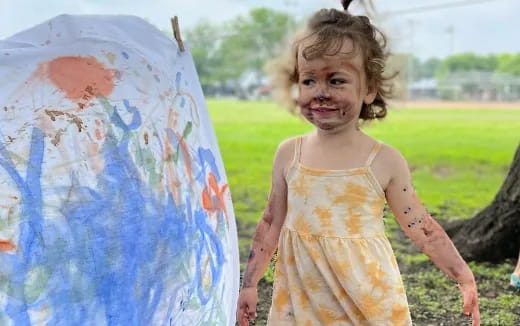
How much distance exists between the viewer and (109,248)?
1.78m

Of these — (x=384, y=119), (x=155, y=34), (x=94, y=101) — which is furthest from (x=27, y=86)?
(x=384, y=119)

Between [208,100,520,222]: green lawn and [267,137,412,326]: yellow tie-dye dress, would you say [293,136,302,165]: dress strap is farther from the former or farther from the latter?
[208,100,520,222]: green lawn

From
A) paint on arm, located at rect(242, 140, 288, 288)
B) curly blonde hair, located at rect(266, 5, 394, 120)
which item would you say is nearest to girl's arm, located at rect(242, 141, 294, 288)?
paint on arm, located at rect(242, 140, 288, 288)

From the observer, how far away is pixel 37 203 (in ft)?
5.67

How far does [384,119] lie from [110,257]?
0.89 metres

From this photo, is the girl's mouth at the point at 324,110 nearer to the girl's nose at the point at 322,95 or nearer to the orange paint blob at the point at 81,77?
the girl's nose at the point at 322,95

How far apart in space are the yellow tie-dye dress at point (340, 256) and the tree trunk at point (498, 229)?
7.68 ft

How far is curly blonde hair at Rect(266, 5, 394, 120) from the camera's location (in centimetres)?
192

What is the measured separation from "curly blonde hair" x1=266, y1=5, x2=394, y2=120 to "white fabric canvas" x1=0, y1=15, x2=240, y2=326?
0.90 feet

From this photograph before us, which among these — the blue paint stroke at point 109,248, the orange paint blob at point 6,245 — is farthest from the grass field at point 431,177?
the orange paint blob at point 6,245

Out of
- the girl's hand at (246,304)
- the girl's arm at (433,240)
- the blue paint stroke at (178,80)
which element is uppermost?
the blue paint stroke at (178,80)

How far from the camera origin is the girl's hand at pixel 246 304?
6.81ft

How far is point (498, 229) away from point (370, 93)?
242 centimetres

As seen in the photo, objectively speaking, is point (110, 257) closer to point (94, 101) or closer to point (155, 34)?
point (94, 101)
